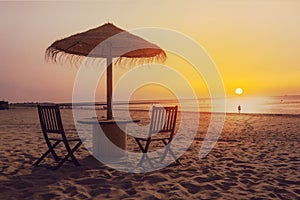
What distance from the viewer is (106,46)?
21.1ft

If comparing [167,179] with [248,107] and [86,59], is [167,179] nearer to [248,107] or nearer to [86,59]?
[86,59]

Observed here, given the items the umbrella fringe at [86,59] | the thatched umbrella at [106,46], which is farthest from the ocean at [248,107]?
the thatched umbrella at [106,46]

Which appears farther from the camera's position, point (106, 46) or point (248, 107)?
point (248, 107)

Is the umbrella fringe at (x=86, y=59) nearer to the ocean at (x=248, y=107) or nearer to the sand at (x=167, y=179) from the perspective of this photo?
the sand at (x=167, y=179)

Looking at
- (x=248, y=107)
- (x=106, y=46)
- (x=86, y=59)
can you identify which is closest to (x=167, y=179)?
(x=106, y=46)

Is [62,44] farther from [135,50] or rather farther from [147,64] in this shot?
[147,64]

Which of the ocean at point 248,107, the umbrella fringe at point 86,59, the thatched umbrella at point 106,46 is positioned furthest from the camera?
the ocean at point 248,107

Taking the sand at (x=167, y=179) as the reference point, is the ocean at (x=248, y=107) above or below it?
above

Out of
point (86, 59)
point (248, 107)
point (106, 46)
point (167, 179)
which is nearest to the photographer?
point (167, 179)

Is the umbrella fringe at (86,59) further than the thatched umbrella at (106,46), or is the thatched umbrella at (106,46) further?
the umbrella fringe at (86,59)

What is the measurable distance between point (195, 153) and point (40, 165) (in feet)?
10.2

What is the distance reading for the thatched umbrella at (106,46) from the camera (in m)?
6.20

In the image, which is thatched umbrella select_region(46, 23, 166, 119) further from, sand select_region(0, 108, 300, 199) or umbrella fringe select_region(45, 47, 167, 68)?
sand select_region(0, 108, 300, 199)

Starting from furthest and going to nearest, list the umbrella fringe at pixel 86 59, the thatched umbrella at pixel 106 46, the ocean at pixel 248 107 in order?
the ocean at pixel 248 107
the umbrella fringe at pixel 86 59
the thatched umbrella at pixel 106 46
